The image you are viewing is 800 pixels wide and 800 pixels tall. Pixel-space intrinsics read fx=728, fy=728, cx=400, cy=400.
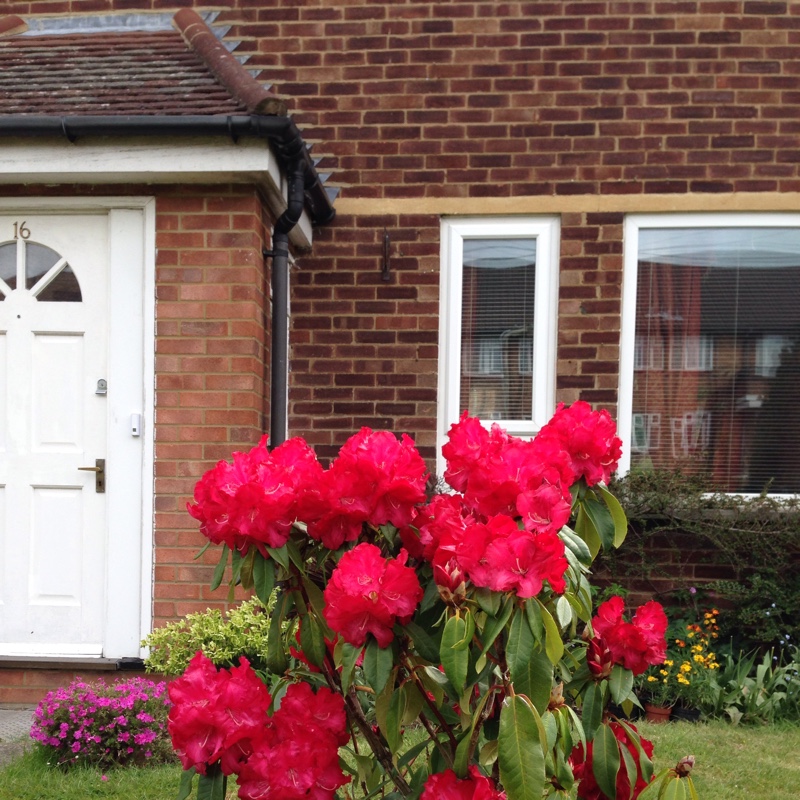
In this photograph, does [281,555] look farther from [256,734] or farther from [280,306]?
[280,306]

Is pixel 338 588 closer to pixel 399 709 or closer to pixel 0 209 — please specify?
pixel 399 709

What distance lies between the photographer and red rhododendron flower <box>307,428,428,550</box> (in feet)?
4.89

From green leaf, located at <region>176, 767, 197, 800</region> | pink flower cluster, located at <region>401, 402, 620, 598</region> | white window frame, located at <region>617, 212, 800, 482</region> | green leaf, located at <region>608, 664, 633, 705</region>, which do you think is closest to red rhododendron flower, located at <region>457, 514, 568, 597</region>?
pink flower cluster, located at <region>401, 402, 620, 598</region>

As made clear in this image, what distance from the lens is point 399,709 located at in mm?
1436

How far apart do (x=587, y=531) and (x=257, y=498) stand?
811 mm

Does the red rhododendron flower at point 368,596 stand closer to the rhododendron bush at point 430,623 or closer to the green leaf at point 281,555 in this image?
the rhododendron bush at point 430,623

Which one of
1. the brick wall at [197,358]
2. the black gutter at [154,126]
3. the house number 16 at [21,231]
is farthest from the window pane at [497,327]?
the house number 16 at [21,231]

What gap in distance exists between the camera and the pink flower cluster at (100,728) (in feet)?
9.79

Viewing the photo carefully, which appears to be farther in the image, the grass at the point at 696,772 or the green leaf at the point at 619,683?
the grass at the point at 696,772

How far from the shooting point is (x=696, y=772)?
315cm

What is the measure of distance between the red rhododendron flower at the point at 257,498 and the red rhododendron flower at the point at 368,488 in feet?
0.16

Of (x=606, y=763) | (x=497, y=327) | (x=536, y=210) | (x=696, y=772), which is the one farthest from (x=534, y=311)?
(x=606, y=763)

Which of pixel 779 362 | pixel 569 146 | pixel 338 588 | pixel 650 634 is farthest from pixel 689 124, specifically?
pixel 338 588

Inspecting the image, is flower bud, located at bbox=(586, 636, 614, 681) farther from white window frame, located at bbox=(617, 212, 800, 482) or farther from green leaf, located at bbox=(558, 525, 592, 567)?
white window frame, located at bbox=(617, 212, 800, 482)
